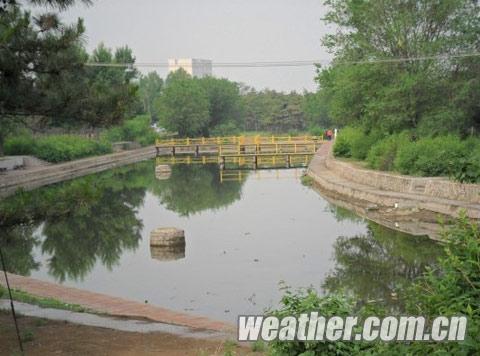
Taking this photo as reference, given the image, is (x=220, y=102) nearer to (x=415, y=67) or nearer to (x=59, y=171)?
(x=59, y=171)

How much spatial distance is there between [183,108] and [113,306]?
62993 millimetres

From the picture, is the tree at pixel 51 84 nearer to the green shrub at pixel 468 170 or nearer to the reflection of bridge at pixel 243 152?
the green shrub at pixel 468 170

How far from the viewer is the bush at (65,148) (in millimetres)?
43169

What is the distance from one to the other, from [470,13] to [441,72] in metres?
2.85

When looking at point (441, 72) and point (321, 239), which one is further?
point (441, 72)

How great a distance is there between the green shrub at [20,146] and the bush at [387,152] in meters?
23.1

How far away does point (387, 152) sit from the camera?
2892 centimetres

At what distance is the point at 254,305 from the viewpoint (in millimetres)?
12242

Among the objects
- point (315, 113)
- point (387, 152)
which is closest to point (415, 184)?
point (387, 152)

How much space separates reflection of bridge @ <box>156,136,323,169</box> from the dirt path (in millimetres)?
37379

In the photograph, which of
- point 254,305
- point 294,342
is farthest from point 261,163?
point 294,342

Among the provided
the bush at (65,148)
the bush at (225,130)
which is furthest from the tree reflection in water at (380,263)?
the bush at (225,130)

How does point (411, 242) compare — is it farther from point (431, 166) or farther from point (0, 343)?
point (0, 343)

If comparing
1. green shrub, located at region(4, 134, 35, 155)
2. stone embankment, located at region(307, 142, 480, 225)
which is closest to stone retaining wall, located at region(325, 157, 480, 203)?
stone embankment, located at region(307, 142, 480, 225)
